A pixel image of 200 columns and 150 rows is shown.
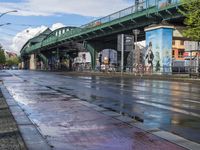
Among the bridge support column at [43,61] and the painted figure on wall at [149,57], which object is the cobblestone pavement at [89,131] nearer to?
the painted figure on wall at [149,57]

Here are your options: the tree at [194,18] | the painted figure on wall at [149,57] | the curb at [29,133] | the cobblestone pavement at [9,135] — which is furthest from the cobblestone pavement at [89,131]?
the painted figure on wall at [149,57]

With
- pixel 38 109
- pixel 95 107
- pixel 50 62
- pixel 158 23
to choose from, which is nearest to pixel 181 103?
pixel 95 107

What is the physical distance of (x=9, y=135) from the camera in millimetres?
9930

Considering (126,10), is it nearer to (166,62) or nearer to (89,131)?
(166,62)

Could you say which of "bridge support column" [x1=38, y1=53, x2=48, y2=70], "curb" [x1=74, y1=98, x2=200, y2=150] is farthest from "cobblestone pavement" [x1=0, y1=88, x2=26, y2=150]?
"bridge support column" [x1=38, y1=53, x2=48, y2=70]

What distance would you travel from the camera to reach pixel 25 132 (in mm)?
10711

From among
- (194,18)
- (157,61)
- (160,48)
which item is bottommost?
(157,61)

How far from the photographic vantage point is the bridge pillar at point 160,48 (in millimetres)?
59156

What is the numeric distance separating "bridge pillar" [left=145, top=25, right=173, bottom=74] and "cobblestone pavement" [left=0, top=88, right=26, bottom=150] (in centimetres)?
4674

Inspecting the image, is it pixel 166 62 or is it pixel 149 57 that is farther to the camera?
pixel 149 57

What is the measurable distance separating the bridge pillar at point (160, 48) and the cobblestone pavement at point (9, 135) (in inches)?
1840

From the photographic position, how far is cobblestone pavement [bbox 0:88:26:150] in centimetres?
865

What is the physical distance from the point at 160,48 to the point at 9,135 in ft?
168

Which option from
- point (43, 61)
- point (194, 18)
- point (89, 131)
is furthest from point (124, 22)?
point (43, 61)
